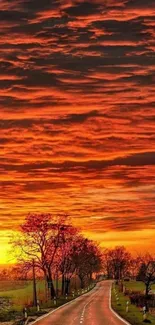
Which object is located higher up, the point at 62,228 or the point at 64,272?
the point at 62,228

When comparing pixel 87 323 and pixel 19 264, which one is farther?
pixel 19 264

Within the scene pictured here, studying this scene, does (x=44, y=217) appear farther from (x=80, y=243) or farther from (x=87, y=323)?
(x=87, y=323)

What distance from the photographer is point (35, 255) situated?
88.4m

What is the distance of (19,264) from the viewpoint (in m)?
88.1

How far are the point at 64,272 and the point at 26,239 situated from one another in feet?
75.2

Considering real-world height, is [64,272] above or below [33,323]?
below

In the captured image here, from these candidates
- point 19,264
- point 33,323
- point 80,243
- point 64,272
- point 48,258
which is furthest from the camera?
point 80,243

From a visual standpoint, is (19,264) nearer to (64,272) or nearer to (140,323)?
(64,272)

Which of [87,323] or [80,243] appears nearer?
[87,323]

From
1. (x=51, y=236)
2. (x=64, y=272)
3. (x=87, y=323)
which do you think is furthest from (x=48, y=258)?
(x=87, y=323)

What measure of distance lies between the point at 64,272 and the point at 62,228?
15.7m

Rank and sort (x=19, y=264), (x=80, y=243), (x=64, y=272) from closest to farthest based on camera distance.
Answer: (x=19, y=264) → (x=64, y=272) → (x=80, y=243)

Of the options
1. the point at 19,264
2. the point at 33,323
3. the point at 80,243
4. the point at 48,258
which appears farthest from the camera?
the point at 80,243

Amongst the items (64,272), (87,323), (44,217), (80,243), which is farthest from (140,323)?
(80,243)
